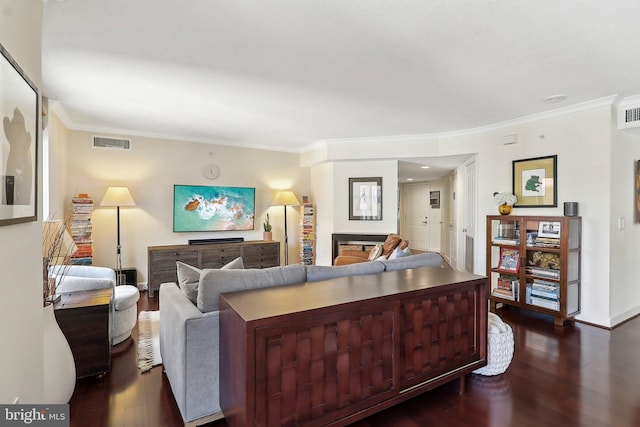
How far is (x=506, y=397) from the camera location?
2.15 meters

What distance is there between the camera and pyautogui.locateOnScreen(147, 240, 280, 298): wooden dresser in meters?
4.66

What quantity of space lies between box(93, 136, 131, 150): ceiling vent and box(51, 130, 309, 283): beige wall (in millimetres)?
60

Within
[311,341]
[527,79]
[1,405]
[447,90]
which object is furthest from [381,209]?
[1,405]

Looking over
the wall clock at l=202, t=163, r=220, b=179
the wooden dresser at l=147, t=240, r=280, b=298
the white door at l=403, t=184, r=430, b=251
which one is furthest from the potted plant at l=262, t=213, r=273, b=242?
the white door at l=403, t=184, r=430, b=251

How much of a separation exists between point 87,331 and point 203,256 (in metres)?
2.72

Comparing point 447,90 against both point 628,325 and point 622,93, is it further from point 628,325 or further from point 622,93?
point 628,325

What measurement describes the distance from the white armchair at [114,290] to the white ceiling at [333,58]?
1.78 m

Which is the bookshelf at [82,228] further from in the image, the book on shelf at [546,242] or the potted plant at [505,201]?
the book on shelf at [546,242]

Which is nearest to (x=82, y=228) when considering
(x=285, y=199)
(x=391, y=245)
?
(x=285, y=199)

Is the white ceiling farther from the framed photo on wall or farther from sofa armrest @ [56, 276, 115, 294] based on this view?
sofa armrest @ [56, 276, 115, 294]

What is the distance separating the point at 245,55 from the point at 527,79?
8.06ft

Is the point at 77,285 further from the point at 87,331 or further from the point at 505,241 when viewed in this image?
the point at 505,241

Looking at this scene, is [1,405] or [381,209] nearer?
[1,405]

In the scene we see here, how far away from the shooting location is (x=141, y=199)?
16.4ft
